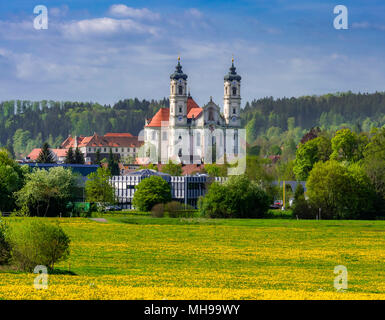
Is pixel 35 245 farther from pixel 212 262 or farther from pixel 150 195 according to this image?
pixel 150 195

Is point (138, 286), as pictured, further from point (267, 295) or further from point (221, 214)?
point (221, 214)

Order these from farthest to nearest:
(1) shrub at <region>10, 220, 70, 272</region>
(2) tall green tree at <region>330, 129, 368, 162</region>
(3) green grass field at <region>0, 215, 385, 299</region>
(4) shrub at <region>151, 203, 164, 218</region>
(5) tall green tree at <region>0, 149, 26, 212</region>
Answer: (2) tall green tree at <region>330, 129, 368, 162</region>
(4) shrub at <region>151, 203, 164, 218</region>
(5) tall green tree at <region>0, 149, 26, 212</region>
(1) shrub at <region>10, 220, 70, 272</region>
(3) green grass field at <region>0, 215, 385, 299</region>

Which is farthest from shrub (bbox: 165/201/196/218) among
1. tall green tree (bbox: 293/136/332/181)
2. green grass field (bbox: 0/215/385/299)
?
tall green tree (bbox: 293/136/332/181)

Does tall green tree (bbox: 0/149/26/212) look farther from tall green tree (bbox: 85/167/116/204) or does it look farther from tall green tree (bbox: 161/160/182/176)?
tall green tree (bbox: 161/160/182/176)

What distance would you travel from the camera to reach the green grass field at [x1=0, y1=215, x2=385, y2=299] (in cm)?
2706

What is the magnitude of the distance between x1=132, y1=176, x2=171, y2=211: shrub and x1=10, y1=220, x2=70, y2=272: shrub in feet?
219

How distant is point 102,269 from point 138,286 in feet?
29.9

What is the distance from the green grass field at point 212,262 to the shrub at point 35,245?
3.65 feet

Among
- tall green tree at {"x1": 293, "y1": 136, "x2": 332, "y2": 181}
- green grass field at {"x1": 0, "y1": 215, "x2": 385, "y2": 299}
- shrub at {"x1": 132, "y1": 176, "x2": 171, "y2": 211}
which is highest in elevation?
tall green tree at {"x1": 293, "y1": 136, "x2": 332, "y2": 181}

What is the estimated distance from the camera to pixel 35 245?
1410 inches

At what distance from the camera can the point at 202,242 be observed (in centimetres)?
5812

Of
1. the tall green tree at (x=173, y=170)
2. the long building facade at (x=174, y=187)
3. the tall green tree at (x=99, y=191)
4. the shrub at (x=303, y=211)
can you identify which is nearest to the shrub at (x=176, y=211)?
the tall green tree at (x=99, y=191)

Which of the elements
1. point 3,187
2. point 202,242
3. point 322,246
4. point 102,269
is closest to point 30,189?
point 3,187

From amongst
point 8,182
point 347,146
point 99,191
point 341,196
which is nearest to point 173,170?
point 347,146
